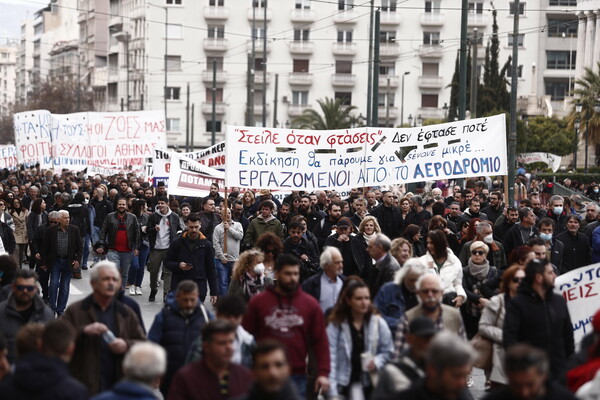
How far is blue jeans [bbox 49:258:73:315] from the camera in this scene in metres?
15.2

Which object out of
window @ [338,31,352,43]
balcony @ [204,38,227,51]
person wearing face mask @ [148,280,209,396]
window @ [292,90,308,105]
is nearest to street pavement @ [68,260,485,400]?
person wearing face mask @ [148,280,209,396]

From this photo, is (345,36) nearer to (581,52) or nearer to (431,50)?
(431,50)

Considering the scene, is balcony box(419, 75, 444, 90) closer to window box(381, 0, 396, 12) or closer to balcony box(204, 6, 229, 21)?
window box(381, 0, 396, 12)

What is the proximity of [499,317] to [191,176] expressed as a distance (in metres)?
11.0

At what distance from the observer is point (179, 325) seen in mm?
8320

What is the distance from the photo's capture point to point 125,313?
27.1ft

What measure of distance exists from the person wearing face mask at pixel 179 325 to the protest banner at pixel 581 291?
3547mm

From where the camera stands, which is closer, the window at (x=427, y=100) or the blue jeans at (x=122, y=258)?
the blue jeans at (x=122, y=258)

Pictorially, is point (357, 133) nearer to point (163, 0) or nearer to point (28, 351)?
point (28, 351)

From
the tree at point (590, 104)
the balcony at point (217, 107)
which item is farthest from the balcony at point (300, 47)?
the tree at point (590, 104)

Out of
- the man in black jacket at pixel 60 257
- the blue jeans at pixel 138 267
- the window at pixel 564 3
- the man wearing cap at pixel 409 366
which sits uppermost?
the window at pixel 564 3

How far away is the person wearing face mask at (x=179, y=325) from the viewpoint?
8266mm

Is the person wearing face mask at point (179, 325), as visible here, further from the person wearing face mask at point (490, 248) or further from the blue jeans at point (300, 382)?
the person wearing face mask at point (490, 248)

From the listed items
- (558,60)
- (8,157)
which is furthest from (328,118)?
(8,157)
